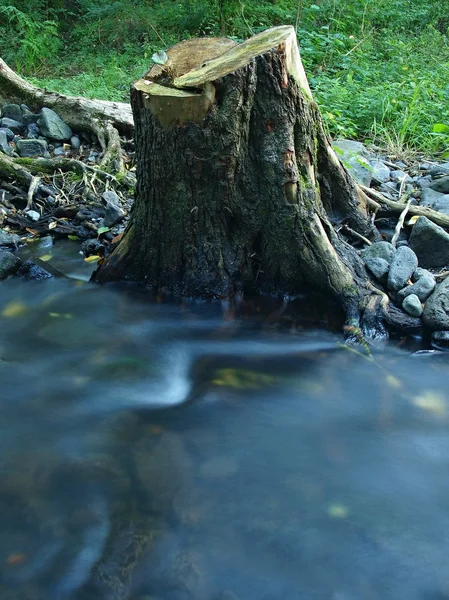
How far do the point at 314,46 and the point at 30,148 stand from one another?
5435mm

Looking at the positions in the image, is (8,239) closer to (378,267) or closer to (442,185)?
(378,267)

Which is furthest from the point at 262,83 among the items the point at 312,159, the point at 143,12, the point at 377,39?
the point at 143,12

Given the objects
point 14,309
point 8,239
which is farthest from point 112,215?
point 14,309

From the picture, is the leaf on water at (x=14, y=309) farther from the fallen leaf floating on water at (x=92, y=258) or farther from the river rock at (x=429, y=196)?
the river rock at (x=429, y=196)

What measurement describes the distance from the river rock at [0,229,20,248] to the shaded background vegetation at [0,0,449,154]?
3.42 m

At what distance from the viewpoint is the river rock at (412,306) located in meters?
3.44

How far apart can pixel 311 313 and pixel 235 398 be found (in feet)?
3.10

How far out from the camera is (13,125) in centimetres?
658

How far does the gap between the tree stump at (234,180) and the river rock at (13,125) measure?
137 inches

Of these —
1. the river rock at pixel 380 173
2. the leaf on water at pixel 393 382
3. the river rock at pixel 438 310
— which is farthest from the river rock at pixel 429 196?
the leaf on water at pixel 393 382

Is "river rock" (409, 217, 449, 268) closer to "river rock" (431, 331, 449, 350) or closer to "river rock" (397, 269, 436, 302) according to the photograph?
"river rock" (397, 269, 436, 302)

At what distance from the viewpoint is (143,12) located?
1277 centimetres

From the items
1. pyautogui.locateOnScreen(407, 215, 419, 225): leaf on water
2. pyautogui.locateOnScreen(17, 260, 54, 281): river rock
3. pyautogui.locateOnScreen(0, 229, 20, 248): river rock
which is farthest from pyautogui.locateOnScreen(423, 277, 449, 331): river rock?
pyautogui.locateOnScreen(0, 229, 20, 248): river rock

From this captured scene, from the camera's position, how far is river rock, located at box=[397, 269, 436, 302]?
11.5 ft
